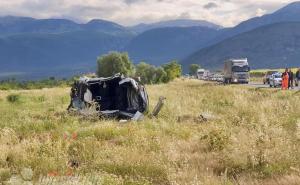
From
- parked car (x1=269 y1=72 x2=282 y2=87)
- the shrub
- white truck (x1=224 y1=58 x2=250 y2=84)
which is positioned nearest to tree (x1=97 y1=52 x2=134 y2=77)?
white truck (x1=224 y1=58 x2=250 y2=84)

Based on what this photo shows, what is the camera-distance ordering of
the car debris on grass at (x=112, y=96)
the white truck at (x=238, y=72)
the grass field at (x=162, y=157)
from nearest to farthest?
the grass field at (x=162, y=157), the car debris on grass at (x=112, y=96), the white truck at (x=238, y=72)

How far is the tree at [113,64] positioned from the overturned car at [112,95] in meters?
99.9

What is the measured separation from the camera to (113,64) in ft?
416

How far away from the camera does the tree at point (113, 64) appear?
126 metres

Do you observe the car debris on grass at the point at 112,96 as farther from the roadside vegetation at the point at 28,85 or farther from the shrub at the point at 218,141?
the roadside vegetation at the point at 28,85

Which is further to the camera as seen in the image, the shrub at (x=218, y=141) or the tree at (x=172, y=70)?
the tree at (x=172, y=70)

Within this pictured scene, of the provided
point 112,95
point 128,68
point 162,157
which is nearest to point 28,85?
point 128,68

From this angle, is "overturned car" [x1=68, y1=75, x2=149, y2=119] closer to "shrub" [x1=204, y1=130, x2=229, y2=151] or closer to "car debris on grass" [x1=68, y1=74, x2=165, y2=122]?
"car debris on grass" [x1=68, y1=74, x2=165, y2=122]

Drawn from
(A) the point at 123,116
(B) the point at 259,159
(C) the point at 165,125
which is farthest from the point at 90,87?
(B) the point at 259,159

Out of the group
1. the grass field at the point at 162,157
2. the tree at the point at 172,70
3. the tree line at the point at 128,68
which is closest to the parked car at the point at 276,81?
the grass field at the point at 162,157

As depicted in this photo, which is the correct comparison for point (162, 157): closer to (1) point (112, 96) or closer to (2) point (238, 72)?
(1) point (112, 96)

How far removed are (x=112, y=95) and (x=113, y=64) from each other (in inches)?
4029

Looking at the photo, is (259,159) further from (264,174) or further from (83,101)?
(83,101)

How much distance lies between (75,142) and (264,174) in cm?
542
